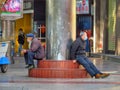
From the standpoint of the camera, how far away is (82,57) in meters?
15.6

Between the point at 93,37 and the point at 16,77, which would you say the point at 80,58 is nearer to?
the point at 16,77

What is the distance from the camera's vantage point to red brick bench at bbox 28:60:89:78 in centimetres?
1541

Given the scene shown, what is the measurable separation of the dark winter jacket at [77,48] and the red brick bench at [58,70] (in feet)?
1.02

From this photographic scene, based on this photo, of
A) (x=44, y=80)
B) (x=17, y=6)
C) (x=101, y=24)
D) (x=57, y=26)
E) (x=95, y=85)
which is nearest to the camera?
(x=95, y=85)

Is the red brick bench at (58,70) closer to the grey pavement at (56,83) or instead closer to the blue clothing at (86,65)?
the blue clothing at (86,65)

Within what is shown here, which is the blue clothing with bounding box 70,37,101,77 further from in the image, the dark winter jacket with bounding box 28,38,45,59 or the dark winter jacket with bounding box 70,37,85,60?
the dark winter jacket with bounding box 28,38,45,59

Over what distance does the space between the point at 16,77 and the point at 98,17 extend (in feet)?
57.2

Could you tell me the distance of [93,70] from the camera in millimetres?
15578

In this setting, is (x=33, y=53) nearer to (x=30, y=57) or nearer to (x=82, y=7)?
(x=30, y=57)

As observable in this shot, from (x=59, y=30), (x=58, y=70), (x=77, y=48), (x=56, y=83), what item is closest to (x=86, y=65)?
(x=77, y=48)

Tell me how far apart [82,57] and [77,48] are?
1.09ft

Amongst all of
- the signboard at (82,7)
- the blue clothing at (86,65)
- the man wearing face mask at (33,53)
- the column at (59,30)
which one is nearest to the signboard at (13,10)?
the man wearing face mask at (33,53)

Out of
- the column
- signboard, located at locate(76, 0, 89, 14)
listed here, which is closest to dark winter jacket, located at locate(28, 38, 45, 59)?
the column

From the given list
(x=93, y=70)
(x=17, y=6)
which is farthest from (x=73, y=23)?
(x=17, y=6)
